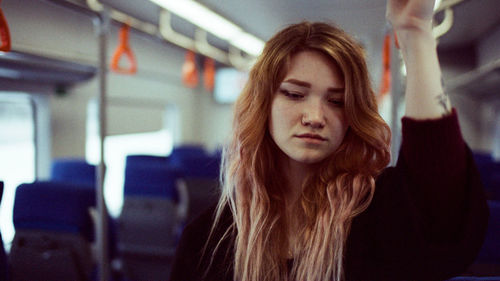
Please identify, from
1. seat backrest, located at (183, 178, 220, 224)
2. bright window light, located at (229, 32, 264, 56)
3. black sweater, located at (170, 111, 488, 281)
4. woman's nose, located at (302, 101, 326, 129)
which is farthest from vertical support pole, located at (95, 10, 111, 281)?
bright window light, located at (229, 32, 264, 56)

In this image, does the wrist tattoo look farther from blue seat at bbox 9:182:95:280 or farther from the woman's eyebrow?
blue seat at bbox 9:182:95:280

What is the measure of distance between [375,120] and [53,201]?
1896 millimetres

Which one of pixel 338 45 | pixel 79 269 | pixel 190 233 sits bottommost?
pixel 79 269

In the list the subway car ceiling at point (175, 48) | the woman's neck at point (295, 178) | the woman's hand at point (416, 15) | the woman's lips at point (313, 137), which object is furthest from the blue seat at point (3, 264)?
the woman's hand at point (416, 15)

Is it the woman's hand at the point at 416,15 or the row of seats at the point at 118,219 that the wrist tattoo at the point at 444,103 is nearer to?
the woman's hand at the point at 416,15

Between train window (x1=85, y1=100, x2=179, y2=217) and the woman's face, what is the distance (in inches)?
121

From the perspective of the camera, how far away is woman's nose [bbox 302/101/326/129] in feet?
3.09

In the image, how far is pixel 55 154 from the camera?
434 centimetres

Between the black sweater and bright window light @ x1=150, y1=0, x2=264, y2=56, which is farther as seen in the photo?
bright window light @ x1=150, y1=0, x2=264, y2=56

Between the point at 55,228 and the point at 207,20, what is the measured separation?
2152mm

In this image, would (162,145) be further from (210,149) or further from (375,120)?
(375,120)

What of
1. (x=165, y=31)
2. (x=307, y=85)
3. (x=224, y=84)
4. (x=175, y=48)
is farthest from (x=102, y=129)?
(x=224, y=84)

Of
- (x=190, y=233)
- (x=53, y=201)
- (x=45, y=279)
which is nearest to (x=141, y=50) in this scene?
(x=53, y=201)

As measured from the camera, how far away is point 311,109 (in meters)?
0.96
